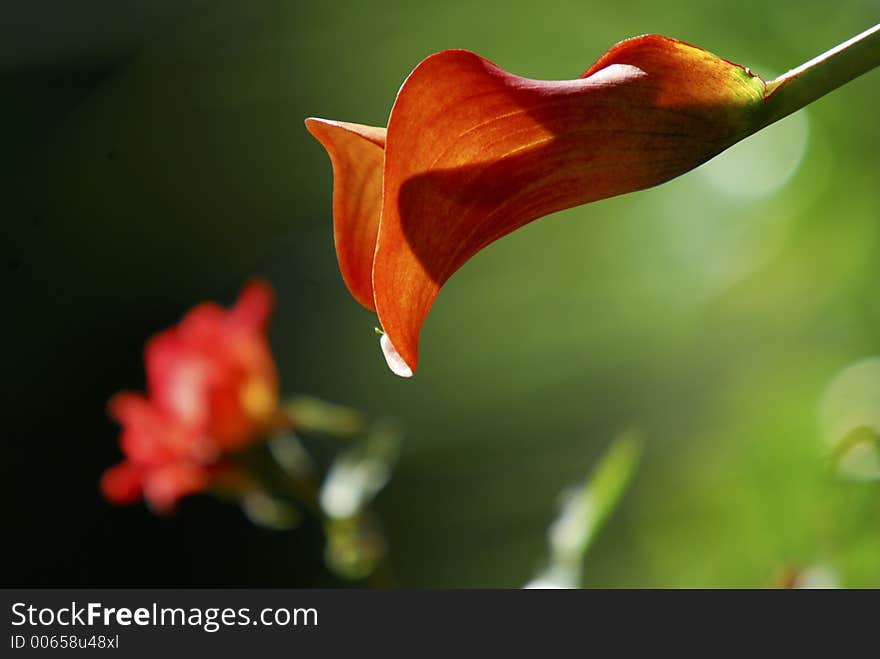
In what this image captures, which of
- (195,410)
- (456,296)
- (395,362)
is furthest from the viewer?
(456,296)

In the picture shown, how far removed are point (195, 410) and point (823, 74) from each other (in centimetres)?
47

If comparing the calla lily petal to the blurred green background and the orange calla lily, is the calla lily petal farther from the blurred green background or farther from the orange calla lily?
the blurred green background

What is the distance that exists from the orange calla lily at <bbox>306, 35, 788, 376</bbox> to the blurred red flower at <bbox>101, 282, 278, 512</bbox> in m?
0.41

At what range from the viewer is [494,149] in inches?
8.2

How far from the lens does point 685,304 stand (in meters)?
0.92

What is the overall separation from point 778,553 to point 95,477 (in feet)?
3.66

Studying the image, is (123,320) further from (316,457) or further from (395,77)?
(395,77)

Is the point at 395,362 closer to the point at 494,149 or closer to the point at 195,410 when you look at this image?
the point at 494,149

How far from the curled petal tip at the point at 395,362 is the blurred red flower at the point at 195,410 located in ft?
1.36

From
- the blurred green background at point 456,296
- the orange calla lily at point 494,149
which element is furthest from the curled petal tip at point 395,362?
the blurred green background at point 456,296

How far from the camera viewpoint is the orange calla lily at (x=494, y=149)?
192 mm

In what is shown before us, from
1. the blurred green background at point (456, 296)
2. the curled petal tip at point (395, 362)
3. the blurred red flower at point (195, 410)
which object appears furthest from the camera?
the blurred green background at point (456, 296)

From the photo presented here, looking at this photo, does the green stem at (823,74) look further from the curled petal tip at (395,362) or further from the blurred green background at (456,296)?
the blurred green background at (456,296)

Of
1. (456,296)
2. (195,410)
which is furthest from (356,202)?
(456,296)
